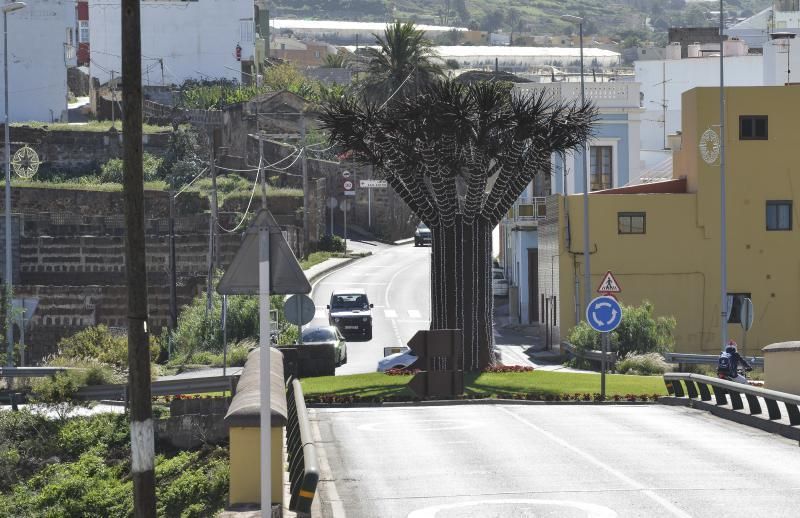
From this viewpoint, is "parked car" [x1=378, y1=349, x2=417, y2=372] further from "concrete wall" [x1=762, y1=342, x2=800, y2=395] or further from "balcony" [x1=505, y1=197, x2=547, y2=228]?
"balcony" [x1=505, y1=197, x2=547, y2=228]

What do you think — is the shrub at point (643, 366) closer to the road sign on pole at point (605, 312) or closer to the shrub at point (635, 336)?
the shrub at point (635, 336)

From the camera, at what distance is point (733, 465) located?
19.1 metres

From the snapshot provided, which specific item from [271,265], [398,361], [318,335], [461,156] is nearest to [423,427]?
[461,156]

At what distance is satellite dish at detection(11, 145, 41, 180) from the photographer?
7975 centimetres

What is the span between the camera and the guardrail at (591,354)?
43531 millimetres

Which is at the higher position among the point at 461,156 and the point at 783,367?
the point at 461,156

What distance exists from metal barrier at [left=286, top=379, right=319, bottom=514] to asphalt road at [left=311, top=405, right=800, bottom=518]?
73 centimetres

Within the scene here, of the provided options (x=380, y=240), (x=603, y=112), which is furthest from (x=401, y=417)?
(x=380, y=240)

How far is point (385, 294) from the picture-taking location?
216 feet

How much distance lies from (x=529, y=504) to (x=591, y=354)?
96.1 ft

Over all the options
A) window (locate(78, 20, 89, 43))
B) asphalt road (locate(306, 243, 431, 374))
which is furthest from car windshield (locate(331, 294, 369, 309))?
window (locate(78, 20, 89, 43))

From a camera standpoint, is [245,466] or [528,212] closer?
Result: [245,466]

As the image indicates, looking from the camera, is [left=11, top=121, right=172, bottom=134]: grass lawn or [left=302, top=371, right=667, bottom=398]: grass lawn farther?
[left=11, top=121, right=172, bottom=134]: grass lawn

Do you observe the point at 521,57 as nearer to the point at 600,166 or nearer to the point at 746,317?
the point at 600,166
